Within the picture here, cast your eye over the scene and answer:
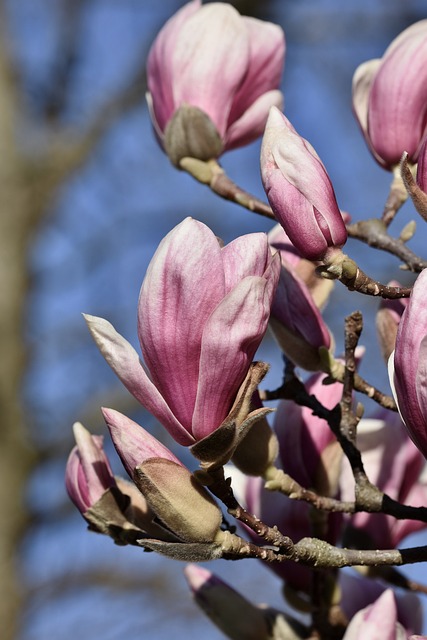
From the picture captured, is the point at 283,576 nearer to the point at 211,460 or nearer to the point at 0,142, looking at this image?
the point at 211,460

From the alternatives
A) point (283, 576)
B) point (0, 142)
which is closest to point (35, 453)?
point (0, 142)

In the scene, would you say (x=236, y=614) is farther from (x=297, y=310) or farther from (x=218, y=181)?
(x=218, y=181)

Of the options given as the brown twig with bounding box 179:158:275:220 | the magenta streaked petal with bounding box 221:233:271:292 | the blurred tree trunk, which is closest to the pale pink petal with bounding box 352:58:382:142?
the brown twig with bounding box 179:158:275:220

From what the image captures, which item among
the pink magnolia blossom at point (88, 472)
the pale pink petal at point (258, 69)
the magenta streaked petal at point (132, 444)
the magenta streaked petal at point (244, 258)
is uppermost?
the magenta streaked petal at point (244, 258)

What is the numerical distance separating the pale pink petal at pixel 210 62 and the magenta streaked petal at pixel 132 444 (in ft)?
1.19

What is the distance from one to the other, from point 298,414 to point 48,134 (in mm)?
4093

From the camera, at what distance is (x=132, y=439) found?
0.50 meters

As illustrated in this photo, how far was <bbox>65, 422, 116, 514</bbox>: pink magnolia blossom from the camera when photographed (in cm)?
59

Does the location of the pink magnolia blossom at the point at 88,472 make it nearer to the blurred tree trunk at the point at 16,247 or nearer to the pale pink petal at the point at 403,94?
the pale pink petal at the point at 403,94

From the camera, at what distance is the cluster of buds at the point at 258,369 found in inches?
18.8

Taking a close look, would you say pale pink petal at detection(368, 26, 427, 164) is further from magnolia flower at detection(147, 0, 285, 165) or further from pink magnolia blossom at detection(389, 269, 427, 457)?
pink magnolia blossom at detection(389, 269, 427, 457)

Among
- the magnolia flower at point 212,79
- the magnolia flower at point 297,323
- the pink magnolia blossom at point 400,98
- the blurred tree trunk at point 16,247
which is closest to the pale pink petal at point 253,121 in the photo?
the magnolia flower at point 212,79

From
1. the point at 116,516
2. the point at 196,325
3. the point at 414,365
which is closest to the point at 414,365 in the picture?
the point at 414,365

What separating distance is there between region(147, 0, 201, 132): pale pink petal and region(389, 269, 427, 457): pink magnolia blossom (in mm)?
425
